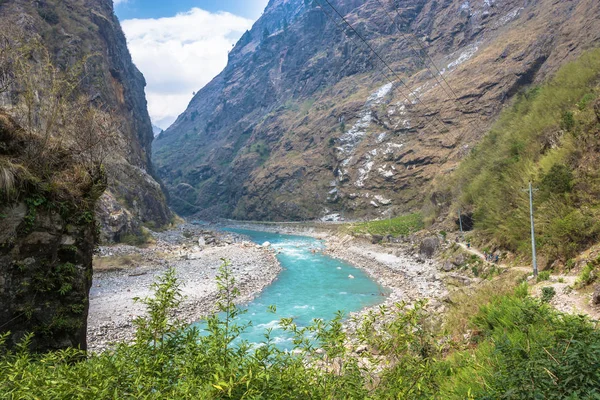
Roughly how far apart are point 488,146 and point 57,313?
4147cm

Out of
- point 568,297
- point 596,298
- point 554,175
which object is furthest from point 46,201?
point 554,175

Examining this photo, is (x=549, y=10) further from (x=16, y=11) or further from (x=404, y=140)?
(x=16, y=11)

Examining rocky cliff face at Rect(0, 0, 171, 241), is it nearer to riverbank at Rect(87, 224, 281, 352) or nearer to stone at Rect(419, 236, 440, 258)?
riverbank at Rect(87, 224, 281, 352)

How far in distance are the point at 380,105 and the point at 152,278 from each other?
81077 mm

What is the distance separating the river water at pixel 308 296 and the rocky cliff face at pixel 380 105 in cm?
2454

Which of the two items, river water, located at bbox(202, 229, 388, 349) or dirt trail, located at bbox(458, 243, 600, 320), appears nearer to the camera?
dirt trail, located at bbox(458, 243, 600, 320)

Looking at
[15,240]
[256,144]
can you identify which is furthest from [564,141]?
[256,144]

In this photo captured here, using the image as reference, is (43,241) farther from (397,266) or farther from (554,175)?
(397,266)

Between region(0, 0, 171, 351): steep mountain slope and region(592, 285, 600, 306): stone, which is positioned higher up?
region(0, 0, 171, 351): steep mountain slope

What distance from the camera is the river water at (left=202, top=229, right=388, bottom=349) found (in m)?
18.9

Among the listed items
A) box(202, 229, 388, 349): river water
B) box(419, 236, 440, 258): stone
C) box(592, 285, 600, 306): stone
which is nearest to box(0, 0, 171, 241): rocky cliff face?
box(202, 229, 388, 349): river water

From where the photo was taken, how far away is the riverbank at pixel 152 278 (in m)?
17.0

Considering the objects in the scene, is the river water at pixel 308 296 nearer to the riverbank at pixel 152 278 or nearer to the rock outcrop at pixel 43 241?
the riverbank at pixel 152 278

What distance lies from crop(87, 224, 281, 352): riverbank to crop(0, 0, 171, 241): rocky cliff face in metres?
6.71
